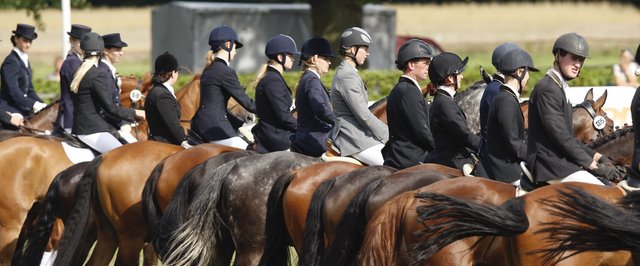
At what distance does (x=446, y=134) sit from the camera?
9086 mm

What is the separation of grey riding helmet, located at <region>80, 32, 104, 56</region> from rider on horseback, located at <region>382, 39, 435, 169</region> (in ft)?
11.7

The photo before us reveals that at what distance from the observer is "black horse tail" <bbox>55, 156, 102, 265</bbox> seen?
1001cm

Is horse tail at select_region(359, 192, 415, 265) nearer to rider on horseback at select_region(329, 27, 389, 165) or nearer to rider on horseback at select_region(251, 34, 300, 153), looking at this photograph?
rider on horseback at select_region(329, 27, 389, 165)

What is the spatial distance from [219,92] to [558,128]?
4254mm

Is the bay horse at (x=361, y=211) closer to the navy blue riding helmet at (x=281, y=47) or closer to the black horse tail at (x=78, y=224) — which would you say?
the navy blue riding helmet at (x=281, y=47)

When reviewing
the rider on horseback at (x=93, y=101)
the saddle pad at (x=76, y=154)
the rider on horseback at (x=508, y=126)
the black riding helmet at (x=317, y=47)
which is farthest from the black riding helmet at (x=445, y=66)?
the saddle pad at (x=76, y=154)

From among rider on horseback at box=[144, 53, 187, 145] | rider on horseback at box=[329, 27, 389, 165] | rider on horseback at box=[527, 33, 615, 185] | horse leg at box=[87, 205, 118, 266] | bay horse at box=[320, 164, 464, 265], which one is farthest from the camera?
rider on horseback at box=[144, 53, 187, 145]

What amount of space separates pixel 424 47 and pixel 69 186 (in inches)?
131

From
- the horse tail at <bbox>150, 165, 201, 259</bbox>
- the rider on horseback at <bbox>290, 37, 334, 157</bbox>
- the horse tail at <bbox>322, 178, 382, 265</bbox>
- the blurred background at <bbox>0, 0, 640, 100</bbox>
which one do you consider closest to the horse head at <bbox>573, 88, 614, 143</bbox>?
the rider on horseback at <bbox>290, 37, 334, 157</bbox>

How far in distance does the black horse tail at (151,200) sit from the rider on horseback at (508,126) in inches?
106

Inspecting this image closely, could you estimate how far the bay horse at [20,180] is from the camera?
11.0 metres

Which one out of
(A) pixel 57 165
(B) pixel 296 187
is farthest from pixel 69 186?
(B) pixel 296 187

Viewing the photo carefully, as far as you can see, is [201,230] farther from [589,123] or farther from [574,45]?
[589,123]

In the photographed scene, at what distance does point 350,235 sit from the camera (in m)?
7.63
